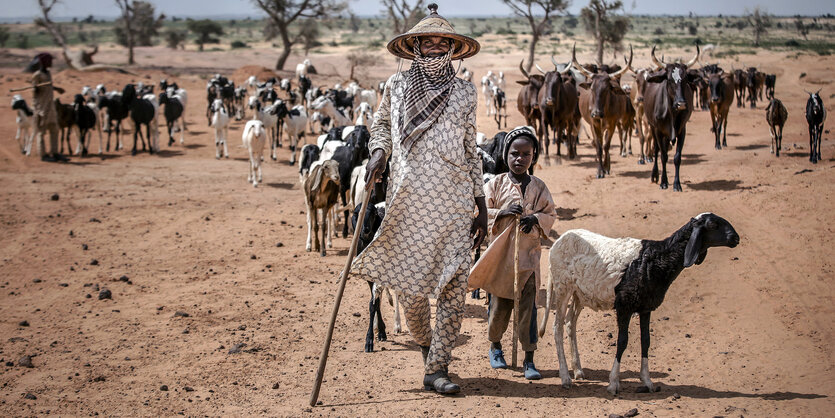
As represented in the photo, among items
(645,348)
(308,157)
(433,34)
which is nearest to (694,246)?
(645,348)

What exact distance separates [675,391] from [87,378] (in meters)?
4.58

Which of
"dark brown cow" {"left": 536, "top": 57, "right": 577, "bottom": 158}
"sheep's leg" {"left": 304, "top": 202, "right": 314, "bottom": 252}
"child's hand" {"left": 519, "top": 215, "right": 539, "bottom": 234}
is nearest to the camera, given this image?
"child's hand" {"left": 519, "top": 215, "right": 539, "bottom": 234}

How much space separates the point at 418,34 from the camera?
505cm

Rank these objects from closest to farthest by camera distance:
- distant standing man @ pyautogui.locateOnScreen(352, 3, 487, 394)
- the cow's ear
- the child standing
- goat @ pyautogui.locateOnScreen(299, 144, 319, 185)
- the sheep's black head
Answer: the sheep's black head, distant standing man @ pyautogui.locateOnScreen(352, 3, 487, 394), the child standing, goat @ pyautogui.locateOnScreen(299, 144, 319, 185), the cow's ear

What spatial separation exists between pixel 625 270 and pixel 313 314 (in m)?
3.76

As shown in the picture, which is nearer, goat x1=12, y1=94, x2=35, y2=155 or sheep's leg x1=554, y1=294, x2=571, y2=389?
sheep's leg x1=554, y1=294, x2=571, y2=389

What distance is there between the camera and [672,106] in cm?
1253

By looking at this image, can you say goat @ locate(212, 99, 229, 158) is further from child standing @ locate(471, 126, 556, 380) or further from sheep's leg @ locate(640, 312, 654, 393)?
sheep's leg @ locate(640, 312, 654, 393)

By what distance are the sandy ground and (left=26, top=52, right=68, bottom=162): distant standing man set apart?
3947 millimetres

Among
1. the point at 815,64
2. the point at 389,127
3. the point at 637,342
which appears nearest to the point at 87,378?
the point at 389,127

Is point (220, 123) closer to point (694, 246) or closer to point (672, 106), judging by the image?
point (672, 106)

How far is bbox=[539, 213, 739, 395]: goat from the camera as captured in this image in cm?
481

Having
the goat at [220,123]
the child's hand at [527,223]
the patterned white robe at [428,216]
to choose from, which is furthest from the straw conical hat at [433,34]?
the goat at [220,123]

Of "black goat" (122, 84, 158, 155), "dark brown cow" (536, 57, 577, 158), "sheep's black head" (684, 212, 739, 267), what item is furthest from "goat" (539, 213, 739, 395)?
"black goat" (122, 84, 158, 155)
